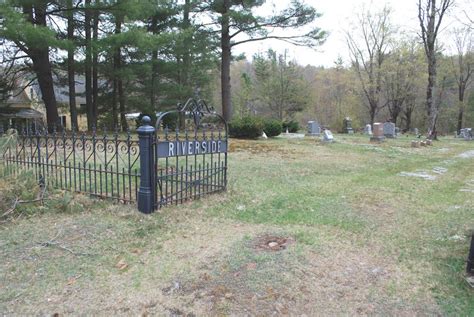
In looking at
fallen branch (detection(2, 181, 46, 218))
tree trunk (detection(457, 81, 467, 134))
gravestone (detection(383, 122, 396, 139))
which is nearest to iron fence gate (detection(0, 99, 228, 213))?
fallen branch (detection(2, 181, 46, 218))

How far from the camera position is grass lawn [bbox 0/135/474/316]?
2600 millimetres

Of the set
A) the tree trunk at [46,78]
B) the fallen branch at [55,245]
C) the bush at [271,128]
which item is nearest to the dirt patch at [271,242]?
the fallen branch at [55,245]

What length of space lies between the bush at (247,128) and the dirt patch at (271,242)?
1185 cm

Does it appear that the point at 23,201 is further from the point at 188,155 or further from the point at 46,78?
the point at 46,78

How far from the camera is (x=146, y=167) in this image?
4418 millimetres

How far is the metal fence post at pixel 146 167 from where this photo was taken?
14.4 feet

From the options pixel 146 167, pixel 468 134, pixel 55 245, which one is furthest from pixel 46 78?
pixel 468 134

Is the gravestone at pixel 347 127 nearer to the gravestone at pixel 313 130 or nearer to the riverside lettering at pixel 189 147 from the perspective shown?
the gravestone at pixel 313 130

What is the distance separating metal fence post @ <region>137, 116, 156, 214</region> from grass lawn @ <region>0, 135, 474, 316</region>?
0.56 feet

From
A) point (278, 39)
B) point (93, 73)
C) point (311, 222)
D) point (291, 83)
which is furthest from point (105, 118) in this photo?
point (311, 222)

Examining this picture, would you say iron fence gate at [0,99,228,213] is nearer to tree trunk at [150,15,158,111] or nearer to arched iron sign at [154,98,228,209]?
arched iron sign at [154,98,228,209]

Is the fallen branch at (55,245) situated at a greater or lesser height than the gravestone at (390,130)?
lesser

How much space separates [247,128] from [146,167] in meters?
11.3

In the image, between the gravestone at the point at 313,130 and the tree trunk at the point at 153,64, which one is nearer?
the tree trunk at the point at 153,64
